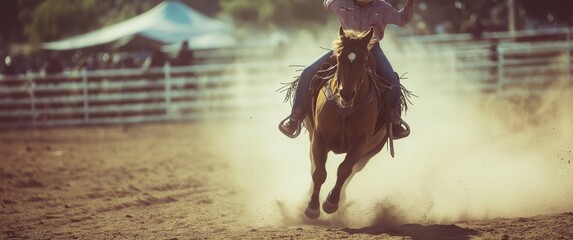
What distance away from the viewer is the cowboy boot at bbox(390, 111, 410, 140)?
24.4ft

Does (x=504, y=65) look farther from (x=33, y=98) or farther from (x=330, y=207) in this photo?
(x=330, y=207)

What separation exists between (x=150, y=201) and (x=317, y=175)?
265 centimetres

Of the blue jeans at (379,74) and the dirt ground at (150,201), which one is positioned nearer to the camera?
the dirt ground at (150,201)

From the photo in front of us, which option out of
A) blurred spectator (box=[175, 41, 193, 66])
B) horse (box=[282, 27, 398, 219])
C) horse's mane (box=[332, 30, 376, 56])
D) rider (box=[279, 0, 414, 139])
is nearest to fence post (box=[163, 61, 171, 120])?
blurred spectator (box=[175, 41, 193, 66])

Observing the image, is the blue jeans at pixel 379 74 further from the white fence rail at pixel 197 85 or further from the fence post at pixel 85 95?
the fence post at pixel 85 95

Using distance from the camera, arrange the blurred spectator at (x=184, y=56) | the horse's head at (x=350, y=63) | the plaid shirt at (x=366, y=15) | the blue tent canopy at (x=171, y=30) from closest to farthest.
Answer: the horse's head at (x=350, y=63), the plaid shirt at (x=366, y=15), the blurred spectator at (x=184, y=56), the blue tent canopy at (x=171, y=30)

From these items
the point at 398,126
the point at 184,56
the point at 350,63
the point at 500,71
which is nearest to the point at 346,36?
the point at 350,63

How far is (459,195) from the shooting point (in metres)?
8.23

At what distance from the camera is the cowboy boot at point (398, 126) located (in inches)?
293

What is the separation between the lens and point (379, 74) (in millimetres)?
7480

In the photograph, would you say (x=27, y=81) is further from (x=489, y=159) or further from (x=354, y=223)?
Answer: (x=354, y=223)

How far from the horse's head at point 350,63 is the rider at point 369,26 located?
731 millimetres

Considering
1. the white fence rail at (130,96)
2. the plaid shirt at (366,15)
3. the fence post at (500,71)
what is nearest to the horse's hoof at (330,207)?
the plaid shirt at (366,15)

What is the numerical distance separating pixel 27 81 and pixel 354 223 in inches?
590
